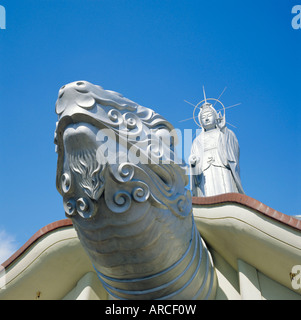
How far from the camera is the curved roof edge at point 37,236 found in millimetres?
3562

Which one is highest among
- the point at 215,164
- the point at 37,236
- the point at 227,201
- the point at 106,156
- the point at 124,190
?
the point at 215,164

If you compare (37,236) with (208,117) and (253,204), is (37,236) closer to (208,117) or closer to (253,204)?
(253,204)

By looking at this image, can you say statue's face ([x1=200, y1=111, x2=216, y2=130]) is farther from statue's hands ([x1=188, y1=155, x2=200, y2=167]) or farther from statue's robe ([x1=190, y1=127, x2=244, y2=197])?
statue's hands ([x1=188, y1=155, x2=200, y2=167])

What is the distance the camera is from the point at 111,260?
2.26m

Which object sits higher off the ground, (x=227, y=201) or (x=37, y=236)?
(x=227, y=201)

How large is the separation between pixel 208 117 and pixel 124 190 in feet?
23.2

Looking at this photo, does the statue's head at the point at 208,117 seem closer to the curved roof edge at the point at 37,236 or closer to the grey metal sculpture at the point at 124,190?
the curved roof edge at the point at 37,236

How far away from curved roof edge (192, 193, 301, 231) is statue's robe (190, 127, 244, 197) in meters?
4.09

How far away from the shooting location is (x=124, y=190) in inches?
Answer: 83.0

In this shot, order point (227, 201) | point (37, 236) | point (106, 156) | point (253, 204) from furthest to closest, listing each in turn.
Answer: point (37, 236) → point (227, 201) → point (253, 204) → point (106, 156)

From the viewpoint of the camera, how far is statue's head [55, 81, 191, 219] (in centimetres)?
209

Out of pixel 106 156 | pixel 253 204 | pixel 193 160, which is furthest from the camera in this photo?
pixel 193 160

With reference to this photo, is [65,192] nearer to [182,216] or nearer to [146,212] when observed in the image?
[146,212]

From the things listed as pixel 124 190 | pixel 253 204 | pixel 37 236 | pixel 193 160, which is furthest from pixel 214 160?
pixel 124 190
